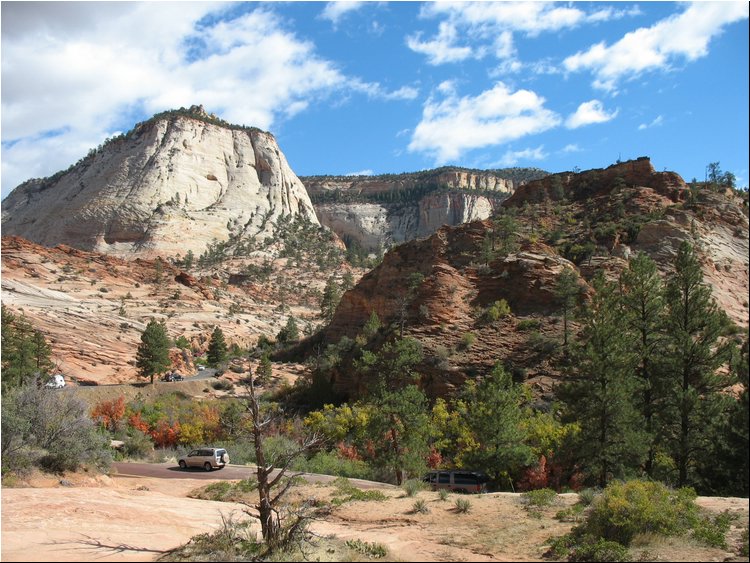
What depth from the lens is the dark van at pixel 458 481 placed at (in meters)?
22.8

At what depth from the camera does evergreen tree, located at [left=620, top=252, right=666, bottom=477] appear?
2264cm

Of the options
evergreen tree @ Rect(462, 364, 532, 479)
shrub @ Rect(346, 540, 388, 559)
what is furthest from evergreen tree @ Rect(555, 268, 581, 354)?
shrub @ Rect(346, 540, 388, 559)

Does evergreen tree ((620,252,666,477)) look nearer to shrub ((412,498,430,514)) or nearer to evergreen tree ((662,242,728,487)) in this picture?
evergreen tree ((662,242,728,487))

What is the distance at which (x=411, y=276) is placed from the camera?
159 feet

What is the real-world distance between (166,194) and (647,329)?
335 ft

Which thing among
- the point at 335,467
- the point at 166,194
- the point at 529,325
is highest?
the point at 166,194

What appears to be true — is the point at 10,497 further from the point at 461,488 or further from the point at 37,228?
the point at 37,228

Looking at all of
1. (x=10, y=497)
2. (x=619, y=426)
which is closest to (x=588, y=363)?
(x=619, y=426)

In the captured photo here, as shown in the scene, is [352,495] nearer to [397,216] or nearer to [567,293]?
[567,293]

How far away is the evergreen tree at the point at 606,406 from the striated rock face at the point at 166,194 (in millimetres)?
88097

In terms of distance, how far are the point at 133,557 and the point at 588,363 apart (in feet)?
58.8

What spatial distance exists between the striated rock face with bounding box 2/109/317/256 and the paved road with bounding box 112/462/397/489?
7678 cm

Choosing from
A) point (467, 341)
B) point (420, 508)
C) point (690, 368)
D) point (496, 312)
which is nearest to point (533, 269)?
point (496, 312)

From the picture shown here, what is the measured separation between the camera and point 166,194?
110812 millimetres
